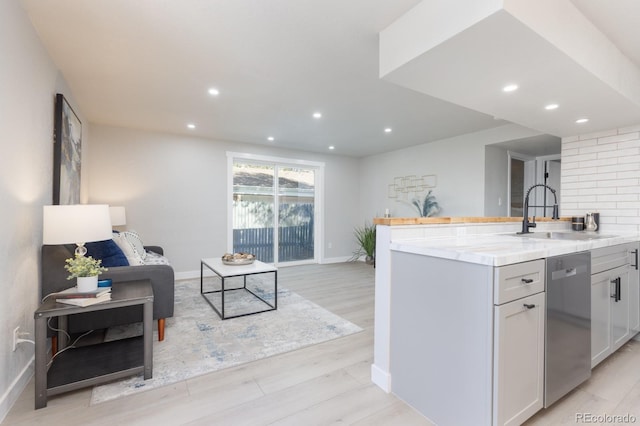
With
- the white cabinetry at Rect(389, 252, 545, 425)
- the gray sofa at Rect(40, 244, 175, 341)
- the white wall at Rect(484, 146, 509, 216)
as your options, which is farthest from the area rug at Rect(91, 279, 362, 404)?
the white wall at Rect(484, 146, 509, 216)

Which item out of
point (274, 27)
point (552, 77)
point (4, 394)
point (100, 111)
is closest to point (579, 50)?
point (552, 77)

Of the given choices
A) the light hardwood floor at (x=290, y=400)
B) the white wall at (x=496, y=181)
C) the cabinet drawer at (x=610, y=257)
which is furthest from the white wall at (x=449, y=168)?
the light hardwood floor at (x=290, y=400)

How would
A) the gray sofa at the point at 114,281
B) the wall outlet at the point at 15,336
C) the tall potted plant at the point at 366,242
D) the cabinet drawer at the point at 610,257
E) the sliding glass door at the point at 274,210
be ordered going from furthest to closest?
the tall potted plant at the point at 366,242
the sliding glass door at the point at 274,210
the gray sofa at the point at 114,281
the cabinet drawer at the point at 610,257
the wall outlet at the point at 15,336

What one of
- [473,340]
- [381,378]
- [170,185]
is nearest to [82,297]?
[381,378]

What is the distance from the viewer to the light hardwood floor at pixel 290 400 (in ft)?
5.14

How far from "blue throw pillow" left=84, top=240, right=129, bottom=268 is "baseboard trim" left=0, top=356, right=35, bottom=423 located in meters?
0.84

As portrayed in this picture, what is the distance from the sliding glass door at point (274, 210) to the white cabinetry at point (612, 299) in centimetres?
471

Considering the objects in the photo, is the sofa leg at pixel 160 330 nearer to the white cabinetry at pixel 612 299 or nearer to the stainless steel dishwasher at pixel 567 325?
the stainless steel dishwasher at pixel 567 325

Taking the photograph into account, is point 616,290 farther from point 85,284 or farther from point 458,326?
point 85,284

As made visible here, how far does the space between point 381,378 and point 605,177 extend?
10.1ft

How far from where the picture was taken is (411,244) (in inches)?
66.8

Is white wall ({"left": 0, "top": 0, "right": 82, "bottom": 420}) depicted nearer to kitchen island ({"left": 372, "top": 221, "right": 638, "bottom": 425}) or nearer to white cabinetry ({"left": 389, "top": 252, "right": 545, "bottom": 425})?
kitchen island ({"left": 372, "top": 221, "right": 638, "bottom": 425})

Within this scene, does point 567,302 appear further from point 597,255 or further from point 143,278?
point 143,278

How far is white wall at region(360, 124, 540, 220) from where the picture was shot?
175 inches
